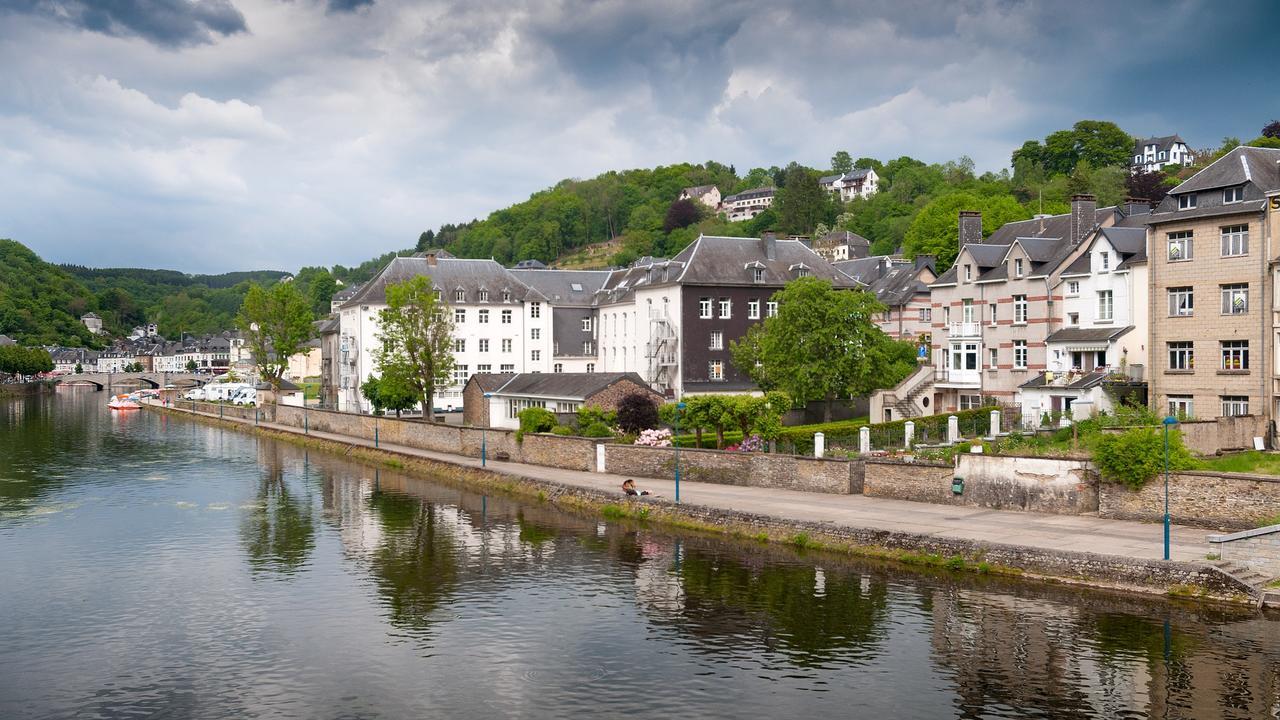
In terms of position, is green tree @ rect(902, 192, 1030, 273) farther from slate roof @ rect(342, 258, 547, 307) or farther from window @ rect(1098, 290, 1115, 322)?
window @ rect(1098, 290, 1115, 322)

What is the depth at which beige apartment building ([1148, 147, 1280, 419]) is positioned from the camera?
39.9 metres

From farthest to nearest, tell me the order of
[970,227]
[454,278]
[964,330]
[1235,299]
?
[454,278] → [970,227] → [964,330] → [1235,299]

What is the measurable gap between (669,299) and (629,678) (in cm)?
5059

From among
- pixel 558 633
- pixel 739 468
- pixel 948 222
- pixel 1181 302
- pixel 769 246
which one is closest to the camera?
pixel 558 633

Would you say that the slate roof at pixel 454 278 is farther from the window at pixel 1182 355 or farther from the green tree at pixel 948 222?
the window at pixel 1182 355

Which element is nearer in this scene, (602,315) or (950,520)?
(950,520)

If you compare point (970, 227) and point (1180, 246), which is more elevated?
point (970, 227)

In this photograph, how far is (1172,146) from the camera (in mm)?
143500

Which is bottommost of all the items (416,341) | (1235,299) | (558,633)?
(558,633)

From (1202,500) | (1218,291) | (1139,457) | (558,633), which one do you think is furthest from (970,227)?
(558,633)

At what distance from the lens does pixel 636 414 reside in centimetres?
5025

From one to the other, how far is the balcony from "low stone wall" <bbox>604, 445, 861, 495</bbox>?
22.7m

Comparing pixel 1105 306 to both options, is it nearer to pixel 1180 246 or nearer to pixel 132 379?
pixel 1180 246

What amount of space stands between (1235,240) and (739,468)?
21365 mm
